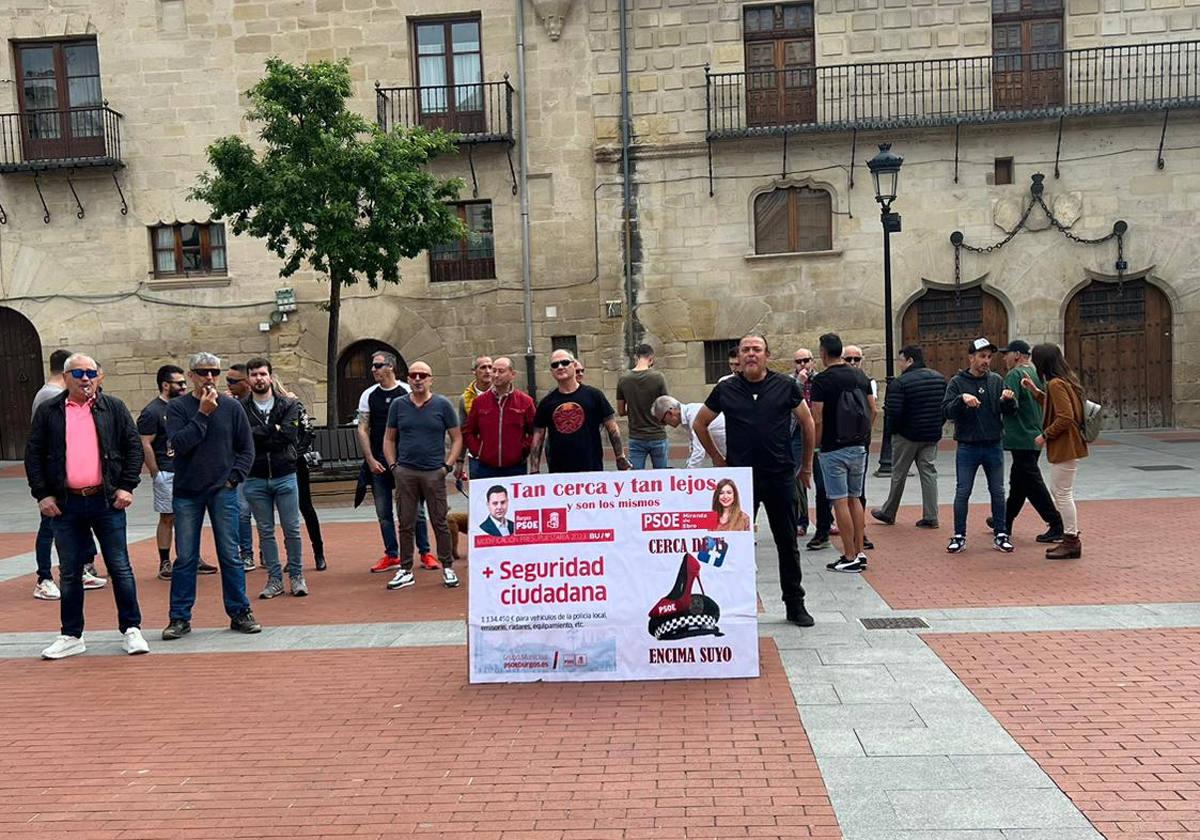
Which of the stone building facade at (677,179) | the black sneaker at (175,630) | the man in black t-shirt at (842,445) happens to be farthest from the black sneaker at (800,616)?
the stone building facade at (677,179)

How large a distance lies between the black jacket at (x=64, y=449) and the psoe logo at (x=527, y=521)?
8.53 ft

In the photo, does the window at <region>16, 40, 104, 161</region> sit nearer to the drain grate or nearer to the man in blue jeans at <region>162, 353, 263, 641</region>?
the man in blue jeans at <region>162, 353, 263, 641</region>

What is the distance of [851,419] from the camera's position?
7809 millimetres

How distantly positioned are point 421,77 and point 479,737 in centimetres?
1729

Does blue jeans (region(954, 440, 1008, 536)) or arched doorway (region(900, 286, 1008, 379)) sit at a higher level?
arched doorway (region(900, 286, 1008, 379))

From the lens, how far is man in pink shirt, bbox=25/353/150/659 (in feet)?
19.6

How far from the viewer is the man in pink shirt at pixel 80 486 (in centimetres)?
597

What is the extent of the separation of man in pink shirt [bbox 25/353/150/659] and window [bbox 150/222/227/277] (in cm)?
1486

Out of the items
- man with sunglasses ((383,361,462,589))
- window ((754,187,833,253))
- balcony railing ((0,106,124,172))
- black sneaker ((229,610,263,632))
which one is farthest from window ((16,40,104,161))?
black sneaker ((229,610,263,632))

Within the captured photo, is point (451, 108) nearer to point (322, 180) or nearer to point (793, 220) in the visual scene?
point (322, 180)

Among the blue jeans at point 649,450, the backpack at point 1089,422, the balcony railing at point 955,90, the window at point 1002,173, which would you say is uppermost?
the balcony railing at point 955,90

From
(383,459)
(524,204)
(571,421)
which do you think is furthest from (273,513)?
(524,204)

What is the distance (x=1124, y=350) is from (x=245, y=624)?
1776 centimetres

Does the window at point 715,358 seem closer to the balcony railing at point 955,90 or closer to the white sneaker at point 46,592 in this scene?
the balcony railing at point 955,90
